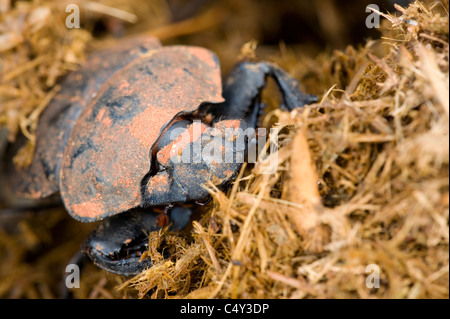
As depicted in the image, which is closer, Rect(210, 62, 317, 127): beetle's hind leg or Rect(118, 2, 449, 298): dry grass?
Rect(118, 2, 449, 298): dry grass

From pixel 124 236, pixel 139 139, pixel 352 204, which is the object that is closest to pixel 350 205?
pixel 352 204

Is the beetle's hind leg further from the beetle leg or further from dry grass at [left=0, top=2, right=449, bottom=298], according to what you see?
the beetle leg

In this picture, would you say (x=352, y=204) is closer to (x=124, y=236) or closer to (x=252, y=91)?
(x=252, y=91)

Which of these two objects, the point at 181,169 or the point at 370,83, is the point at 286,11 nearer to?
the point at 370,83

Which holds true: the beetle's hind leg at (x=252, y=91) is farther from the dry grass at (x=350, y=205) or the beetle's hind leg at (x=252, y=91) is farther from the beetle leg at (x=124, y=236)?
the beetle leg at (x=124, y=236)

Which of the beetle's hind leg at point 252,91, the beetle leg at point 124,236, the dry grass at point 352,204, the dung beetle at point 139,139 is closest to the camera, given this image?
the dry grass at point 352,204

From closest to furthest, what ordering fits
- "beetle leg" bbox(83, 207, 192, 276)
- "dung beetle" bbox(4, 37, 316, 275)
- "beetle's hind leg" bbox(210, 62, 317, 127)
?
"dung beetle" bbox(4, 37, 316, 275) < "beetle leg" bbox(83, 207, 192, 276) < "beetle's hind leg" bbox(210, 62, 317, 127)

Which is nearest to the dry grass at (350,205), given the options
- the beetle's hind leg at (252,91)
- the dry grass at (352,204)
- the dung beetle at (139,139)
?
the dry grass at (352,204)

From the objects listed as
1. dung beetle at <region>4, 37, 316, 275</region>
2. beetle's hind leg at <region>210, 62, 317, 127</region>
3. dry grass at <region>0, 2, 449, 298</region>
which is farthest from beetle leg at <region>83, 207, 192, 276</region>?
beetle's hind leg at <region>210, 62, 317, 127</region>
